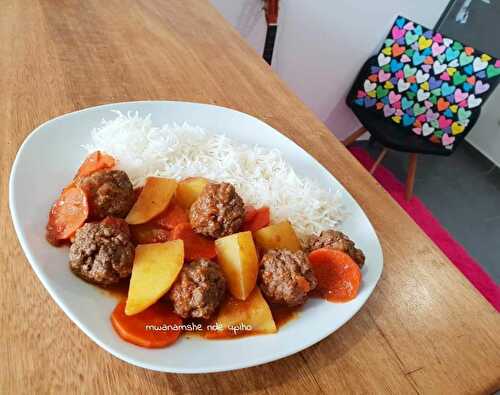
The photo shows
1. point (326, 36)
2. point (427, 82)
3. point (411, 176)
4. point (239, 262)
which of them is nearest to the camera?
point (239, 262)

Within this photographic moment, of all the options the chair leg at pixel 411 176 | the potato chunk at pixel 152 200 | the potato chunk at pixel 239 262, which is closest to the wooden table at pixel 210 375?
the potato chunk at pixel 239 262

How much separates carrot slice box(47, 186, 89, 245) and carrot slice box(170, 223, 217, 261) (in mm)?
270

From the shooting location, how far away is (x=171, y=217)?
47.8 inches

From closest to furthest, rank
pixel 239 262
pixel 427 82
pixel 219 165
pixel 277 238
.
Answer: pixel 239 262 → pixel 277 238 → pixel 219 165 → pixel 427 82

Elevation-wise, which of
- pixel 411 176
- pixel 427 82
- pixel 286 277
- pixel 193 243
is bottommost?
pixel 411 176

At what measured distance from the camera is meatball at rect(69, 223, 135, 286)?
98 centimetres

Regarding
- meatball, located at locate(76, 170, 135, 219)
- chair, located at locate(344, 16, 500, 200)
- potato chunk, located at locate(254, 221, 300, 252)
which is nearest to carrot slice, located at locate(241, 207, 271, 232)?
potato chunk, located at locate(254, 221, 300, 252)

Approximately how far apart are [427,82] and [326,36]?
45.1 inches

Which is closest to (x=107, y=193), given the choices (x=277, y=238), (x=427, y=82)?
(x=277, y=238)

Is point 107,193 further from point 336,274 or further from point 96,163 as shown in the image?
point 336,274

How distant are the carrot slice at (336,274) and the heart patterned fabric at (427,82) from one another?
8.17ft

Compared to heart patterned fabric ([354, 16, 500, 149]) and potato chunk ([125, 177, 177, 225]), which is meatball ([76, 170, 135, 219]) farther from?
heart patterned fabric ([354, 16, 500, 149])

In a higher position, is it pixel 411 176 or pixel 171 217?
pixel 171 217

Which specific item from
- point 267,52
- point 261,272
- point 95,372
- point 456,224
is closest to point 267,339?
point 261,272
